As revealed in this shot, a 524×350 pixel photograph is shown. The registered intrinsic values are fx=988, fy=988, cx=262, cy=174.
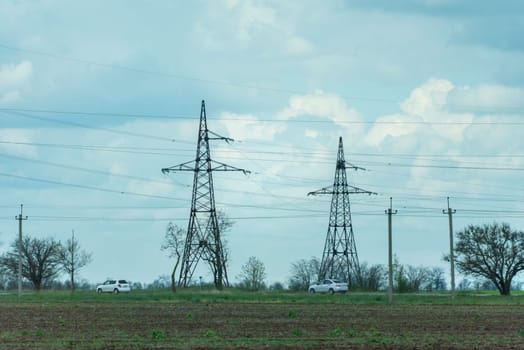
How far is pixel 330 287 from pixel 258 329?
59.6 meters

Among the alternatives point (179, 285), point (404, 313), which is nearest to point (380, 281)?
point (179, 285)

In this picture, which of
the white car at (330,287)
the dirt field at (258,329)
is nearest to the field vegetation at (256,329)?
the dirt field at (258,329)

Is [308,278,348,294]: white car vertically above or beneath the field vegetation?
above

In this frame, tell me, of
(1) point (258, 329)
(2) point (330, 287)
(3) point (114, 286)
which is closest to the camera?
(1) point (258, 329)

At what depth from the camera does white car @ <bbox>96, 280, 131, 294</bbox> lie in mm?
108438

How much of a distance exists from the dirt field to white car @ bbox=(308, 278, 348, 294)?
41097 millimetres

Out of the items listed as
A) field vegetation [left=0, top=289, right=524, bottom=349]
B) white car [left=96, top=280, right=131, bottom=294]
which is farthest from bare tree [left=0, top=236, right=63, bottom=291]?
field vegetation [left=0, top=289, right=524, bottom=349]

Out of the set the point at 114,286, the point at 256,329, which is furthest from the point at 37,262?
the point at 256,329

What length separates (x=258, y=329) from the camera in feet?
136

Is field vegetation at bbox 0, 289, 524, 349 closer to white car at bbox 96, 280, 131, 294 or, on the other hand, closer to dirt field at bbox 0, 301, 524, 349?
dirt field at bbox 0, 301, 524, 349

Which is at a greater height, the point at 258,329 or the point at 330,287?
the point at 330,287

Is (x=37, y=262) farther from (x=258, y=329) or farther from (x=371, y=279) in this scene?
(x=258, y=329)

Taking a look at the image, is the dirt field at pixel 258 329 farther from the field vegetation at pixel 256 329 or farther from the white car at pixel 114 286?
the white car at pixel 114 286

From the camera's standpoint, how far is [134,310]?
2315 inches
